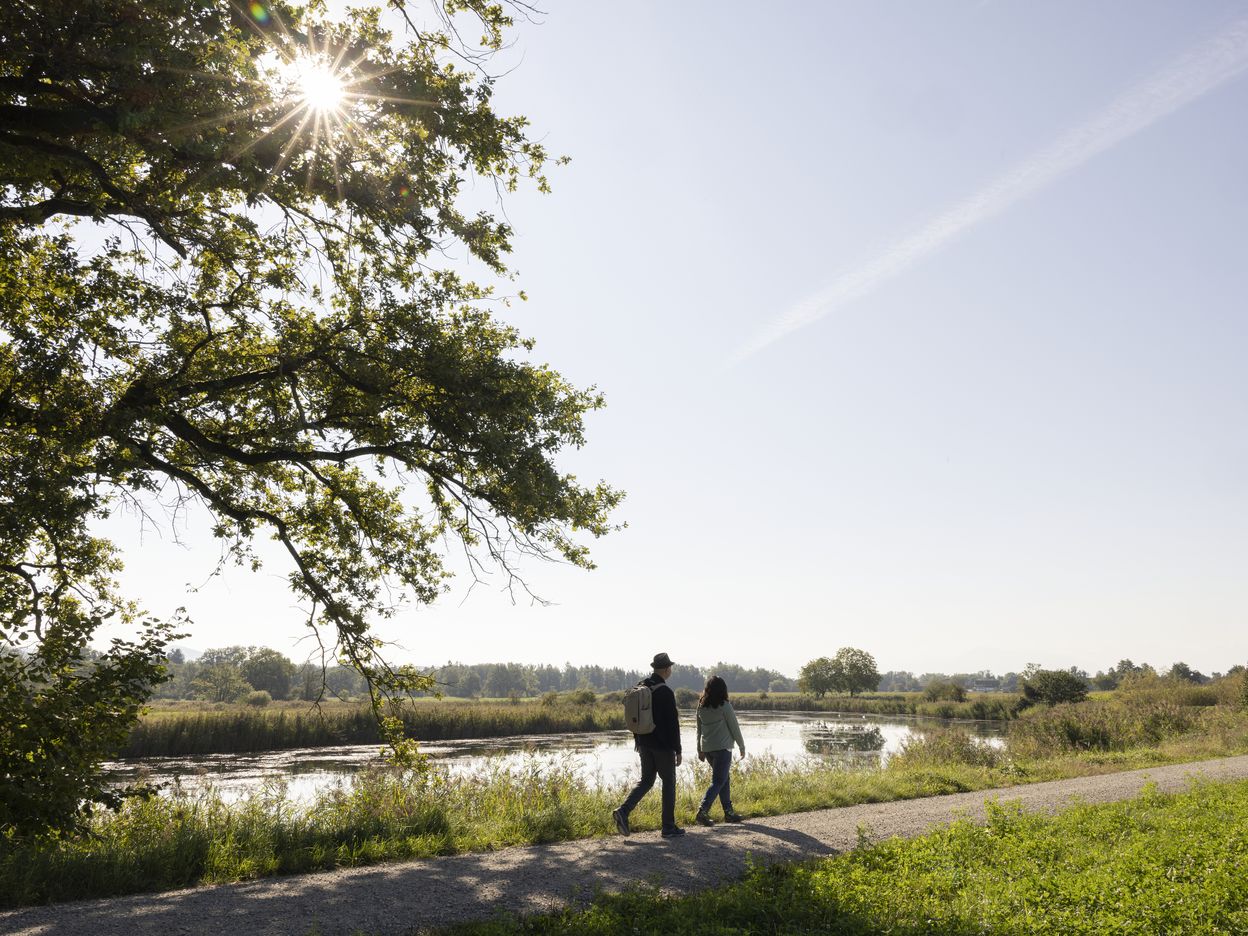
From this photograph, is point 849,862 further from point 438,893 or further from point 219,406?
point 219,406

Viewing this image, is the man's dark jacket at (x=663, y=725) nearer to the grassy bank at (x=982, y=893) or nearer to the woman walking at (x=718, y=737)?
the woman walking at (x=718, y=737)

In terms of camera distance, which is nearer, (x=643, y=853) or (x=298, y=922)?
(x=298, y=922)

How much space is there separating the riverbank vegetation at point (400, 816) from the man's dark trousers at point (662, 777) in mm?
632

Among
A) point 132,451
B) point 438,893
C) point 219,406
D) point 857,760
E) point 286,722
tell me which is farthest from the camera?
point 286,722

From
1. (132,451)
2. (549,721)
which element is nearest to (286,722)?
(549,721)

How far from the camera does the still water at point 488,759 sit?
1619 cm

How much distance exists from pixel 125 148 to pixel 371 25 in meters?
3.64

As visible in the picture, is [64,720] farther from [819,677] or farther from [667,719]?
[819,677]

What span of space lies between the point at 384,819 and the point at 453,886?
9.60ft

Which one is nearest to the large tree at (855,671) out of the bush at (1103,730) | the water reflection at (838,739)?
the water reflection at (838,739)

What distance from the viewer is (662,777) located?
8.46m

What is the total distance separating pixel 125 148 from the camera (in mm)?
7609

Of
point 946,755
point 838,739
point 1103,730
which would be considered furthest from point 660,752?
point 838,739

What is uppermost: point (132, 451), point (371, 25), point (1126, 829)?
point (371, 25)
